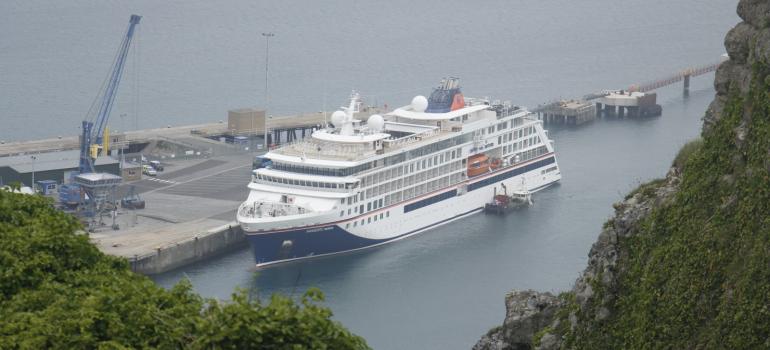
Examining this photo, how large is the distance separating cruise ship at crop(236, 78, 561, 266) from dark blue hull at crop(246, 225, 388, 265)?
1.4 inches

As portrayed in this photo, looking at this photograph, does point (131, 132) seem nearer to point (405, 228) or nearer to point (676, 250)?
point (405, 228)

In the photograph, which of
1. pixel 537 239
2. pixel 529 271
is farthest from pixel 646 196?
pixel 537 239

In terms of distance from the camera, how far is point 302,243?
5169cm

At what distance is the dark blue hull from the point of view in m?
50.4

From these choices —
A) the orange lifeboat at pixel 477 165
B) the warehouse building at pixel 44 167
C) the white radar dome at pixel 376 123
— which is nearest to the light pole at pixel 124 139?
the warehouse building at pixel 44 167

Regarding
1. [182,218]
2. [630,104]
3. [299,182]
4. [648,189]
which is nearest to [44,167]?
[182,218]

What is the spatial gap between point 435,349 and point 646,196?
20750 mm

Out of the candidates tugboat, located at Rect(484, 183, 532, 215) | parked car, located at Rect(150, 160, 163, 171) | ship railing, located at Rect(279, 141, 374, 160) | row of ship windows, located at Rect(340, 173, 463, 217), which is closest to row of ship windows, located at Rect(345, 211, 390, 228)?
row of ship windows, located at Rect(340, 173, 463, 217)

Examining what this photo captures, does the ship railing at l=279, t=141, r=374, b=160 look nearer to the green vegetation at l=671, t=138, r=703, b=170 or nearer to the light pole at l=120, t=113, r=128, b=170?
the light pole at l=120, t=113, r=128, b=170

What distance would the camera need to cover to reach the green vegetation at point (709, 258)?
15969mm

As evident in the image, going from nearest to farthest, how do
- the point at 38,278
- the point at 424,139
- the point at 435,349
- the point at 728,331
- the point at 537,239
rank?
1. the point at 728,331
2. the point at 38,278
3. the point at 435,349
4. the point at 537,239
5. the point at 424,139

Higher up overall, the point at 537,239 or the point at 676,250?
the point at 676,250

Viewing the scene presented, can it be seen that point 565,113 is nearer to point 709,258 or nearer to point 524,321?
point 524,321

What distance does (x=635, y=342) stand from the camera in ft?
56.5
